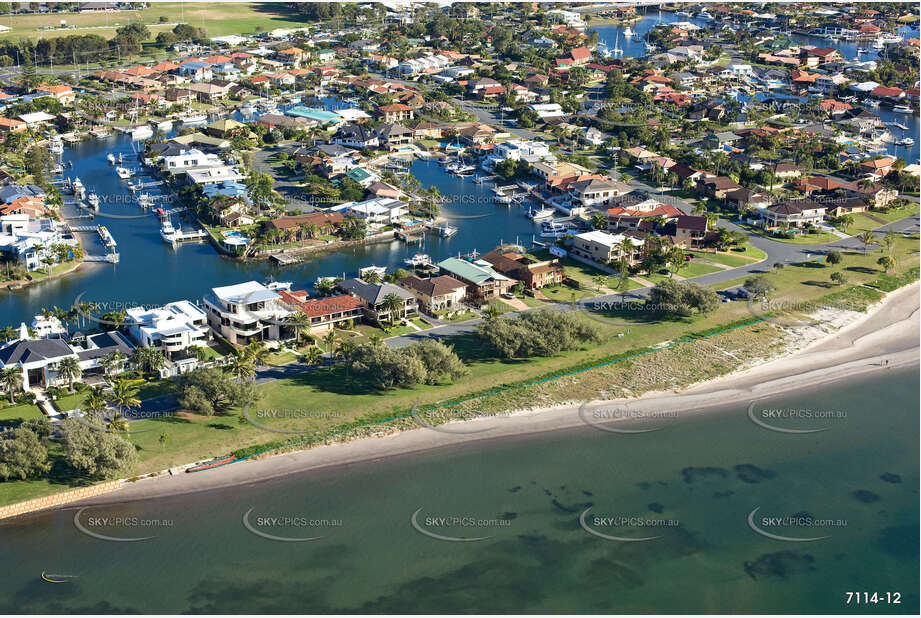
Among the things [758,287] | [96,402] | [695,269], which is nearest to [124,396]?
[96,402]

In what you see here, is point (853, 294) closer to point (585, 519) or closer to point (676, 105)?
point (585, 519)

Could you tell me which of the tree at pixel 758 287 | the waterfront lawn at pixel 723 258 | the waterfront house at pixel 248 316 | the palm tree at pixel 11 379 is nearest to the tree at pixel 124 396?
the palm tree at pixel 11 379

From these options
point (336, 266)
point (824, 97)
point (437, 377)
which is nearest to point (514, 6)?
point (824, 97)

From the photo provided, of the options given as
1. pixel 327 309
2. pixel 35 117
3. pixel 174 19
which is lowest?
pixel 327 309

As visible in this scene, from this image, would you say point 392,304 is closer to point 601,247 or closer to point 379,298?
point 379,298

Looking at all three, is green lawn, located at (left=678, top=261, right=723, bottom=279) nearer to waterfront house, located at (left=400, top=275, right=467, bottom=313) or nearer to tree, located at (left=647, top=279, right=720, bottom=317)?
tree, located at (left=647, top=279, right=720, bottom=317)

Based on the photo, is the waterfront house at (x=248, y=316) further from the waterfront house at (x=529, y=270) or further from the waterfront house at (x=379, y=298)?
the waterfront house at (x=529, y=270)
